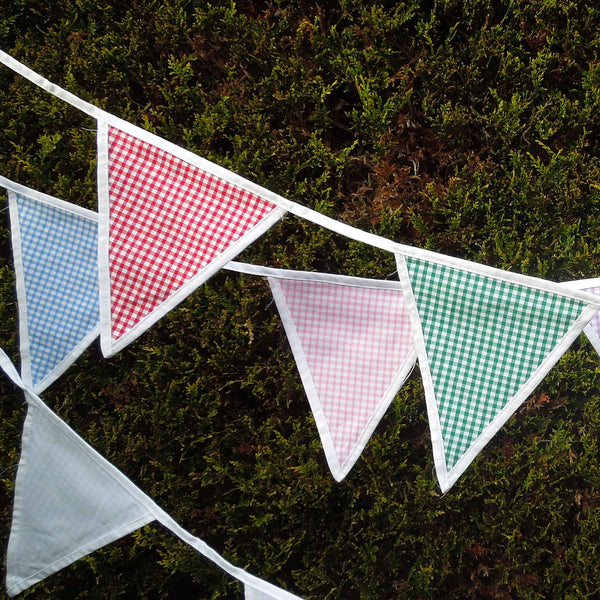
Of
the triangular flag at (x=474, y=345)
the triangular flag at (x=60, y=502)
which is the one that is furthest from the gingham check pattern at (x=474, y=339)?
the triangular flag at (x=60, y=502)

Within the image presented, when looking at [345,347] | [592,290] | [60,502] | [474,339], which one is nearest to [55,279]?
[60,502]

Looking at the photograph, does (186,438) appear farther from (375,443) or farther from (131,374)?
(375,443)

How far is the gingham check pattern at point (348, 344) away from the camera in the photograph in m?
1.90

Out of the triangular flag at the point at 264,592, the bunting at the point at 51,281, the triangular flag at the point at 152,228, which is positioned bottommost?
the triangular flag at the point at 264,592

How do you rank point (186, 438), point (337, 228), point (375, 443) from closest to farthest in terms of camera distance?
point (337, 228) < point (375, 443) < point (186, 438)

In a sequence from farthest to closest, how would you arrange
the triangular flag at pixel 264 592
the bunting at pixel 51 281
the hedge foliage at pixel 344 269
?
the hedge foliage at pixel 344 269, the bunting at pixel 51 281, the triangular flag at pixel 264 592

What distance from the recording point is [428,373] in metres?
1.77

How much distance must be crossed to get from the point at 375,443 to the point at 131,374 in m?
1.18

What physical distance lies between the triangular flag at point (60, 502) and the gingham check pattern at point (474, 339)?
1.06 metres

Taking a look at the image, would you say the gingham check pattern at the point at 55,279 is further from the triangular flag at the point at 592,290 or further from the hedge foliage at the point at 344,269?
the triangular flag at the point at 592,290

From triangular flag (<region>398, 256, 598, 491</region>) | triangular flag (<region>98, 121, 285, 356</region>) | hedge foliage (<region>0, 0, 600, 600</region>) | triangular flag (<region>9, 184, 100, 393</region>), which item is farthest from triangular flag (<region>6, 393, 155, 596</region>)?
triangular flag (<region>398, 256, 598, 491</region>)

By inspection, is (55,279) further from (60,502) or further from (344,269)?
(344,269)

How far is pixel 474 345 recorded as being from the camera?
5.79ft

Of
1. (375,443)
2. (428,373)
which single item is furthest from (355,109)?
(428,373)
